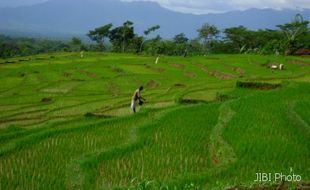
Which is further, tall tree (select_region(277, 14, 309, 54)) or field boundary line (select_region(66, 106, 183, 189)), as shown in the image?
tall tree (select_region(277, 14, 309, 54))

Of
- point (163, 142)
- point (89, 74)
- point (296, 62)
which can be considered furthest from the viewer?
point (296, 62)

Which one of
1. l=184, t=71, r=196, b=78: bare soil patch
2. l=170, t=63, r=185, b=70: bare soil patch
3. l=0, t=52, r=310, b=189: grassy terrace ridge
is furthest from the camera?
l=170, t=63, r=185, b=70: bare soil patch

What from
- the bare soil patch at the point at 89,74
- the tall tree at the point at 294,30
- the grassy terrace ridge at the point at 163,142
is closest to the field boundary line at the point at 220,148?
the grassy terrace ridge at the point at 163,142

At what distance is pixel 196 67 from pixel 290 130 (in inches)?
794

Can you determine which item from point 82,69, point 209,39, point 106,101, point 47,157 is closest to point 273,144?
point 47,157

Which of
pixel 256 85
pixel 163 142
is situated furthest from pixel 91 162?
pixel 256 85

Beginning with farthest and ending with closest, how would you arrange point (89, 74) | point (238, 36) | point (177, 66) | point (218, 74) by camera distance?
1. point (238, 36)
2. point (177, 66)
3. point (89, 74)
4. point (218, 74)

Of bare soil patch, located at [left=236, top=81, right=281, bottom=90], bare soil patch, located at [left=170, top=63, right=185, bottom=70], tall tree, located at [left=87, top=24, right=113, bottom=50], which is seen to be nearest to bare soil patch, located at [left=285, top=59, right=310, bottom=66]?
bare soil patch, located at [left=170, top=63, right=185, bottom=70]

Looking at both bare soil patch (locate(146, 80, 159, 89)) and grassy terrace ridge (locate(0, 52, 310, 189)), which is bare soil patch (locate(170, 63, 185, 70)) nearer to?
bare soil patch (locate(146, 80, 159, 89))

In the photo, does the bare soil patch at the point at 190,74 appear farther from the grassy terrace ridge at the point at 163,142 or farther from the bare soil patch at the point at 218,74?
the grassy terrace ridge at the point at 163,142

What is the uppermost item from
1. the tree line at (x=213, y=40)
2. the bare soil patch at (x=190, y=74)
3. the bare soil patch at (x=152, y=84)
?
the tree line at (x=213, y=40)

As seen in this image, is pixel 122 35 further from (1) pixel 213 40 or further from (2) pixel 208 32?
(1) pixel 213 40

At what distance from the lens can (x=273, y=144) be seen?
839cm

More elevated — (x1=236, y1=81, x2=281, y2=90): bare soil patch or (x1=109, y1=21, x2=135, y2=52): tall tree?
(x1=109, y1=21, x2=135, y2=52): tall tree
